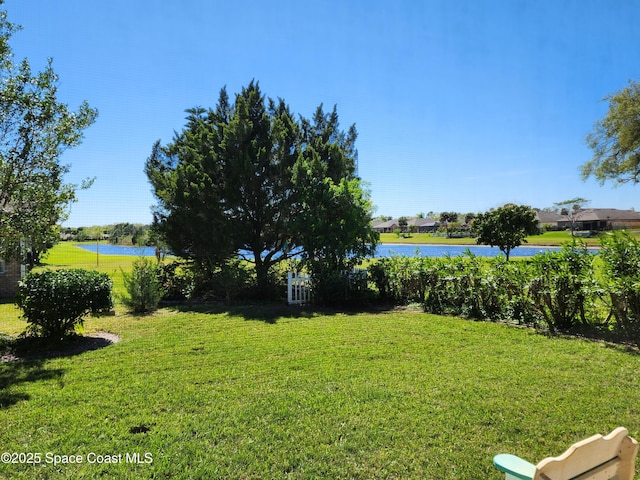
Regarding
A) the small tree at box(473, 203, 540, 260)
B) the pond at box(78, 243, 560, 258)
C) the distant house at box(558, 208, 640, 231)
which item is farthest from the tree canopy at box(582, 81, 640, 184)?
the distant house at box(558, 208, 640, 231)

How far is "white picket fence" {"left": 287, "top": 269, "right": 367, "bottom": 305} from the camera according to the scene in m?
10.3

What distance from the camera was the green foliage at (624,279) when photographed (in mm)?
5723

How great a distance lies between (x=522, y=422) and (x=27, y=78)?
7589 mm

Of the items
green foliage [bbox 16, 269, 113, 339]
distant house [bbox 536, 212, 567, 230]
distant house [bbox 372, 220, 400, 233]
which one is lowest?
green foliage [bbox 16, 269, 113, 339]

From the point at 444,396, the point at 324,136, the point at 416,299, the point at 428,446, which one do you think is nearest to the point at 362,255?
the point at 416,299

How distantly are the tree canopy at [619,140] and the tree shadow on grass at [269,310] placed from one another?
13797 mm

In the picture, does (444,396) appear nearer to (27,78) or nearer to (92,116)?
(92,116)

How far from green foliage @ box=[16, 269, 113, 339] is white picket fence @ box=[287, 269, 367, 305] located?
502cm

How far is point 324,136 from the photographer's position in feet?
43.6

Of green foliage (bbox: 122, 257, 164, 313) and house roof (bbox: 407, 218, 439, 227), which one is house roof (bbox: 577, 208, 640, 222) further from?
green foliage (bbox: 122, 257, 164, 313)

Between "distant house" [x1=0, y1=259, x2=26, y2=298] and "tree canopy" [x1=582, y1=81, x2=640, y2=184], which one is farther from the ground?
"tree canopy" [x1=582, y1=81, x2=640, y2=184]

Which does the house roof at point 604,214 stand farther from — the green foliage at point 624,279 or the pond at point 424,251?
the green foliage at point 624,279

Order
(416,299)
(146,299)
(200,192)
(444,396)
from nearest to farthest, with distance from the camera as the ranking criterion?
(444,396)
(146,299)
(416,299)
(200,192)

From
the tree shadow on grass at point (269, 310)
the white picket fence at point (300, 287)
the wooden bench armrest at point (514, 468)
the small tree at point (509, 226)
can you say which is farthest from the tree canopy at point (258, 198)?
the small tree at point (509, 226)
